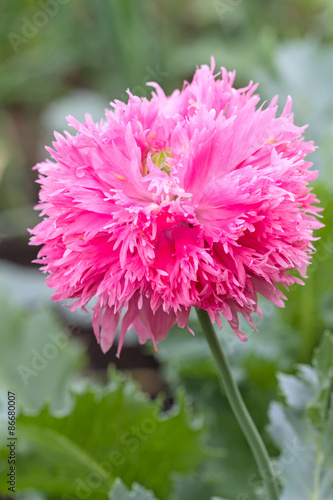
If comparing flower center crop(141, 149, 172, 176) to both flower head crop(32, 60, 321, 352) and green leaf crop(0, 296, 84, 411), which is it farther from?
green leaf crop(0, 296, 84, 411)

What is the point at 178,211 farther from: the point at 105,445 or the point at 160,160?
the point at 105,445

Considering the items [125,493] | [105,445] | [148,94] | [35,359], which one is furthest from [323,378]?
[148,94]

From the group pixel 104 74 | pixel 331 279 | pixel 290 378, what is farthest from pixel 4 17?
pixel 290 378

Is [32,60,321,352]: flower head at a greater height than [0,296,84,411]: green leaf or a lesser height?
greater

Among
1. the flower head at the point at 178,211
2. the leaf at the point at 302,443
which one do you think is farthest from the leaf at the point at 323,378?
the flower head at the point at 178,211

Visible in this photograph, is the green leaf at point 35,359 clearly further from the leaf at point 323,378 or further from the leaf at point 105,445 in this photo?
the leaf at point 323,378

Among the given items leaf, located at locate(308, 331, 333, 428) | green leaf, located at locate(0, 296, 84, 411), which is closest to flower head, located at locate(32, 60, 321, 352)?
leaf, located at locate(308, 331, 333, 428)

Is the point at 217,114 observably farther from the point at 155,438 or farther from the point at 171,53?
the point at 171,53
